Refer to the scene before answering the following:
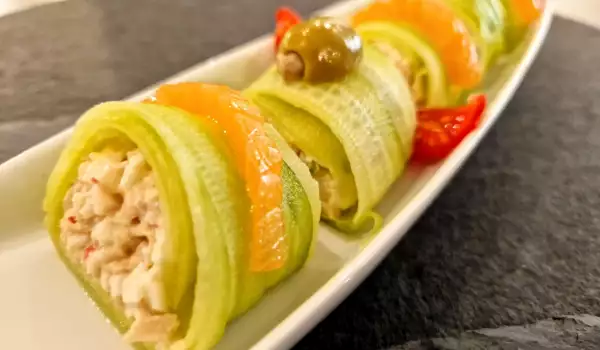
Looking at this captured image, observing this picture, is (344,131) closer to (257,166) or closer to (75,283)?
(257,166)

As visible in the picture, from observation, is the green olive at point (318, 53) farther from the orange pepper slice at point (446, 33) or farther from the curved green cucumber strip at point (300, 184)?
the orange pepper slice at point (446, 33)

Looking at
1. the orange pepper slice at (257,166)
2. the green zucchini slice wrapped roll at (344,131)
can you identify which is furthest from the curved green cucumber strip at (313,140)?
the orange pepper slice at (257,166)

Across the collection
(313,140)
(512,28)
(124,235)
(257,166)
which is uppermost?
(257,166)

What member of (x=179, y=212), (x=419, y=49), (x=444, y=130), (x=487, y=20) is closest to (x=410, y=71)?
(x=419, y=49)

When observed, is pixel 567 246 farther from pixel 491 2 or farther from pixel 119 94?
pixel 119 94

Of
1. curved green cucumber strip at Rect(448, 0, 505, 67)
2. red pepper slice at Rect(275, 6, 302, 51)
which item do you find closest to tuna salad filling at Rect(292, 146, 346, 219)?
red pepper slice at Rect(275, 6, 302, 51)

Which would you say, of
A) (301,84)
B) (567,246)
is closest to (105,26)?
(301,84)

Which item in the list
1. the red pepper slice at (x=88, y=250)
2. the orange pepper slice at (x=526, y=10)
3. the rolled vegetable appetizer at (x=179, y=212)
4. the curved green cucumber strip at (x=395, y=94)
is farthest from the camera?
the orange pepper slice at (x=526, y=10)
